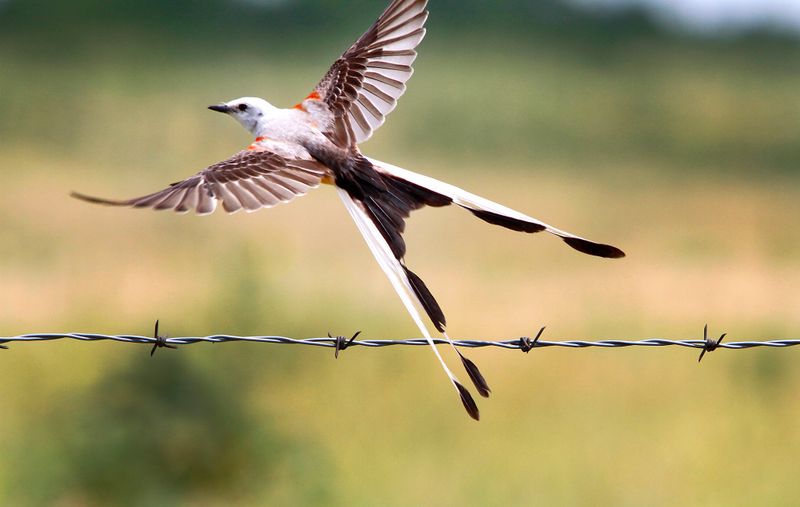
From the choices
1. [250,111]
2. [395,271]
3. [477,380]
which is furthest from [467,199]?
[250,111]

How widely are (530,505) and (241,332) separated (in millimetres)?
2540

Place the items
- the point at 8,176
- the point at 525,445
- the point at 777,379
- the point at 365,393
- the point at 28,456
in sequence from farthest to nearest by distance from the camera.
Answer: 1. the point at 8,176
2. the point at 777,379
3. the point at 365,393
4. the point at 525,445
5. the point at 28,456

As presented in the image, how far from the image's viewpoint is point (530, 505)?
25.2ft

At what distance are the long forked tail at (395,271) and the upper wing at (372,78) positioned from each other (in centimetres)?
35

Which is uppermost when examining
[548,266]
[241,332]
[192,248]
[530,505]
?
[548,266]

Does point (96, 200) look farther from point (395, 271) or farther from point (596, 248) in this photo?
point (596, 248)

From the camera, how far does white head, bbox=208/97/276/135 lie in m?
4.47

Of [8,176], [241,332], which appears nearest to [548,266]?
[241,332]

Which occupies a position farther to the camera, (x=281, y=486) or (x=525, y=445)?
(x=525, y=445)

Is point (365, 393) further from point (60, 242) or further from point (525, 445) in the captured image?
point (60, 242)

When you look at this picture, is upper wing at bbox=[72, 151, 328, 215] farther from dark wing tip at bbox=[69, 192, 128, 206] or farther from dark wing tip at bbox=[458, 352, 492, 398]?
dark wing tip at bbox=[458, 352, 492, 398]

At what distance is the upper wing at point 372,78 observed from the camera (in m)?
4.48

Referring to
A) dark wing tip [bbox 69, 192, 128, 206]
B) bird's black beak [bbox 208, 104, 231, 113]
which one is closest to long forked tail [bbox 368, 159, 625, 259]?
bird's black beak [bbox 208, 104, 231, 113]

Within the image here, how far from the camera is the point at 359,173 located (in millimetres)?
4297
